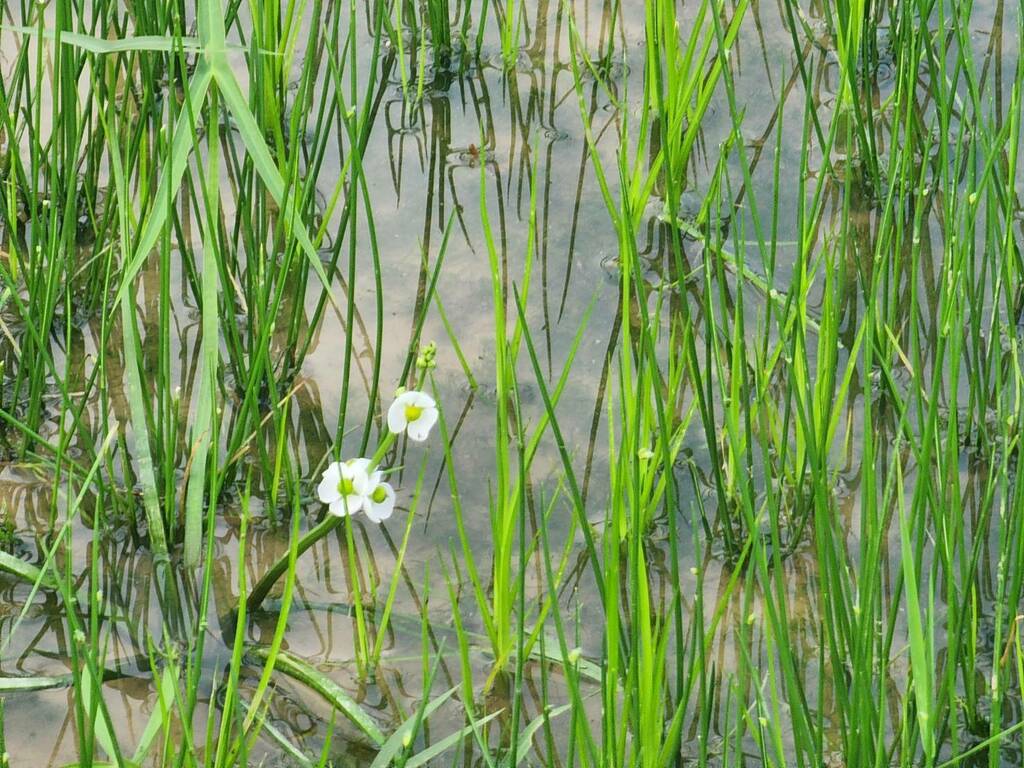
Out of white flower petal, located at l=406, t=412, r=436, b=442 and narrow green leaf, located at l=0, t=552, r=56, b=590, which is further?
narrow green leaf, located at l=0, t=552, r=56, b=590

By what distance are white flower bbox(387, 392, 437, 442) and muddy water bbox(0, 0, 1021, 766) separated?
74mm

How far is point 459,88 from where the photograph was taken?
2.36 metres

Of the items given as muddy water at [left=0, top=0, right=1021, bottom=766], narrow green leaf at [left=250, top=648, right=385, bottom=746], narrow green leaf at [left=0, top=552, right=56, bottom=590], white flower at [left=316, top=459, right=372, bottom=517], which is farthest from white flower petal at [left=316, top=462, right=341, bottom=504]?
narrow green leaf at [left=0, top=552, right=56, bottom=590]

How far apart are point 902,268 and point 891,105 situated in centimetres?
47

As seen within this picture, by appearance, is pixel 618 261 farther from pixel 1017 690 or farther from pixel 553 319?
pixel 1017 690

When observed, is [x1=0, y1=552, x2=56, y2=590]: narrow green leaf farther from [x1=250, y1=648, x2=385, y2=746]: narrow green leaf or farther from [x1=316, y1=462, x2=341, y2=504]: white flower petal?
[x1=316, y1=462, x2=341, y2=504]: white flower petal

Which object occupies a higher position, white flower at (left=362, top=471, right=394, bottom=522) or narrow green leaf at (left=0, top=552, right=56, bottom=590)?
white flower at (left=362, top=471, right=394, bottom=522)

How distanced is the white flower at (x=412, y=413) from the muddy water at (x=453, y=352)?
0.07 m

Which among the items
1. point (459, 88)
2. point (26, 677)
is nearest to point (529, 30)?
point (459, 88)

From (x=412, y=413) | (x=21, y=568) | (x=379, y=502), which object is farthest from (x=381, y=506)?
(x=21, y=568)

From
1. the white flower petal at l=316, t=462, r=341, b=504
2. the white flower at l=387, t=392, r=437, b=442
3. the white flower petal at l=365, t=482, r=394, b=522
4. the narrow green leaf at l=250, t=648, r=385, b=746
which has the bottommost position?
the narrow green leaf at l=250, t=648, r=385, b=746

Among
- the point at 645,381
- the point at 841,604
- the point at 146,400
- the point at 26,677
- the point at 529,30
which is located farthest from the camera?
the point at 529,30

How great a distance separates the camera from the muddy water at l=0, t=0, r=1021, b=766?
1.50m

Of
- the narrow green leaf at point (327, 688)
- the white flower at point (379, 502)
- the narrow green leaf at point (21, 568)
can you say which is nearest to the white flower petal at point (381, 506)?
the white flower at point (379, 502)
